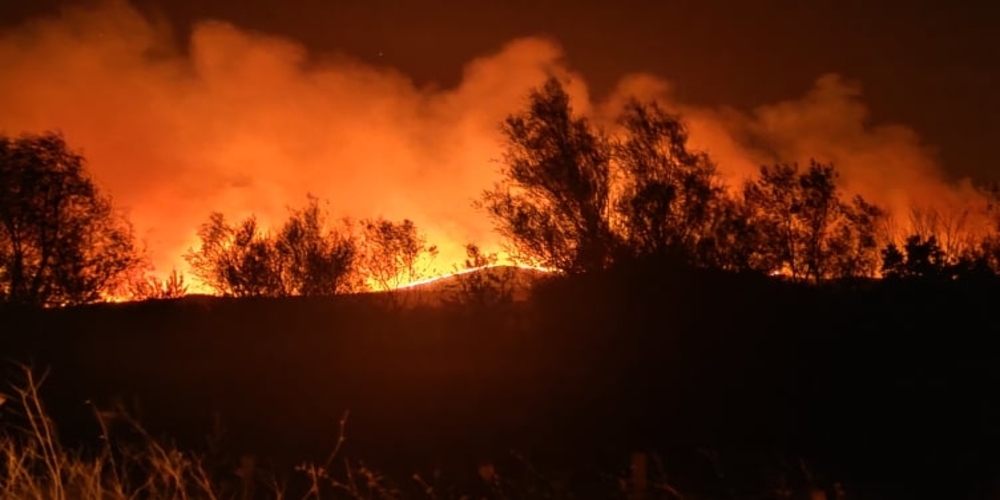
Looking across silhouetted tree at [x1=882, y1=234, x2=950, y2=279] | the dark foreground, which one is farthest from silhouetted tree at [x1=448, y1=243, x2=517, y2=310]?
silhouetted tree at [x1=882, y1=234, x2=950, y2=279]

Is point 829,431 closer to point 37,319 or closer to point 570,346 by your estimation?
point 570,346

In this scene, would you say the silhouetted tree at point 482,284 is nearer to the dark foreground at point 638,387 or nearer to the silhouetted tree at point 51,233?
the dark foreground at point 638,387

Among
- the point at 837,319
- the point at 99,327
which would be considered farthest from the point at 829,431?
the point at 99,327

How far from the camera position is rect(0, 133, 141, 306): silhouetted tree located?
3547cm

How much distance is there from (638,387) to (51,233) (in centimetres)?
2446

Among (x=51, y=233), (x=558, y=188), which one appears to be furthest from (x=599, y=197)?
(x=51, y=233)

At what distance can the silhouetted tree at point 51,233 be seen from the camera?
3547 cm

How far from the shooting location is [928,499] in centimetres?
1769

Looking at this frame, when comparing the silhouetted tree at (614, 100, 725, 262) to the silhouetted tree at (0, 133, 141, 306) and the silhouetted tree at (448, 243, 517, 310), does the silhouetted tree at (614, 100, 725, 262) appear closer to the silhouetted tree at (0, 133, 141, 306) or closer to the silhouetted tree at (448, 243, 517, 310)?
the silhouetted tree at (448, 243, 517, 310)

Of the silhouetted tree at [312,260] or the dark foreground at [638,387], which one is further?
the silhouetted tree at [312,260]

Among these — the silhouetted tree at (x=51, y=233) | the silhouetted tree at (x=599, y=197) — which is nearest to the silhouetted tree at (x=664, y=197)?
the silhouetted tree at (x=599, y=197)

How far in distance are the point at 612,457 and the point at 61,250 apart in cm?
2541

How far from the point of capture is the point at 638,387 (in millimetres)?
26578

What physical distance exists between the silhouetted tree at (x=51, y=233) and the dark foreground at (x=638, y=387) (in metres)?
2.28
